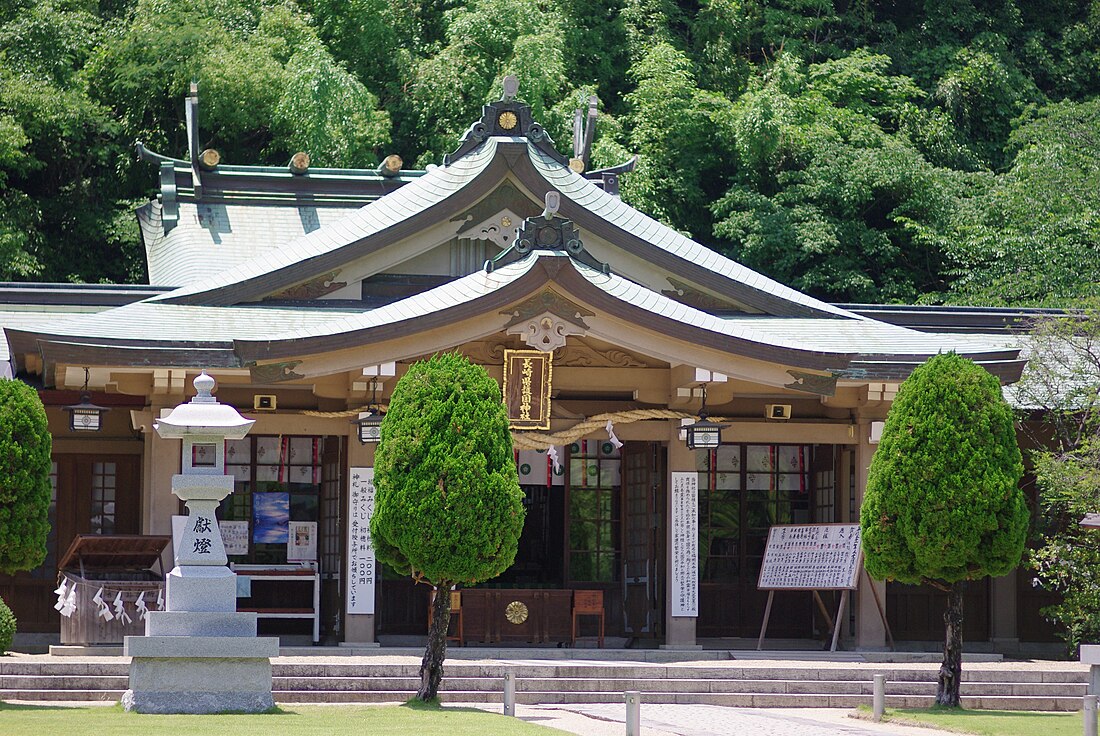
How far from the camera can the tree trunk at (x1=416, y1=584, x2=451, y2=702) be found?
506 inches

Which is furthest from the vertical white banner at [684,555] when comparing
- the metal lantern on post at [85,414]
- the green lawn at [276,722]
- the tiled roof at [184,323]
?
the metal lantern on post at [85,414]

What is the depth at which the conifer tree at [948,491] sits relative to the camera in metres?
13.2

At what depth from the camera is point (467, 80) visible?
32.2 meters

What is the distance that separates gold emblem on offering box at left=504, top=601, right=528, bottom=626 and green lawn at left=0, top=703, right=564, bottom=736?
4233mm

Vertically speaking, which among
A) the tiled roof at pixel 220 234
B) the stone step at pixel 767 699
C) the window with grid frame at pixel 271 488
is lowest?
the stone step at pixel 767 699

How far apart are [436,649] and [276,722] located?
1.88 metres

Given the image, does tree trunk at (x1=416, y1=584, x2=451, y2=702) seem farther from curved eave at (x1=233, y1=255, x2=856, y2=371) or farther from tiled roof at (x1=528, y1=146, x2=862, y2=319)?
tiled roof at (x1=528, y1=146, x2=862, y2=319)

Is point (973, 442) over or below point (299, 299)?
below

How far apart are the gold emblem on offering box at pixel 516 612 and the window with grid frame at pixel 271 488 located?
9.28ft

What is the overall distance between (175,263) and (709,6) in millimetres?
18623

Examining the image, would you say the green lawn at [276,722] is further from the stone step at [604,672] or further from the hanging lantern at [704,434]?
the hanging lantern at [704,434]

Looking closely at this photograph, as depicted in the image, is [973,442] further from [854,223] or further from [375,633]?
[854,223]

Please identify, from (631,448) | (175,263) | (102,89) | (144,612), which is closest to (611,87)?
(102,89)

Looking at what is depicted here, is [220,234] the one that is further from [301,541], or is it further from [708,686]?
[708,686]
